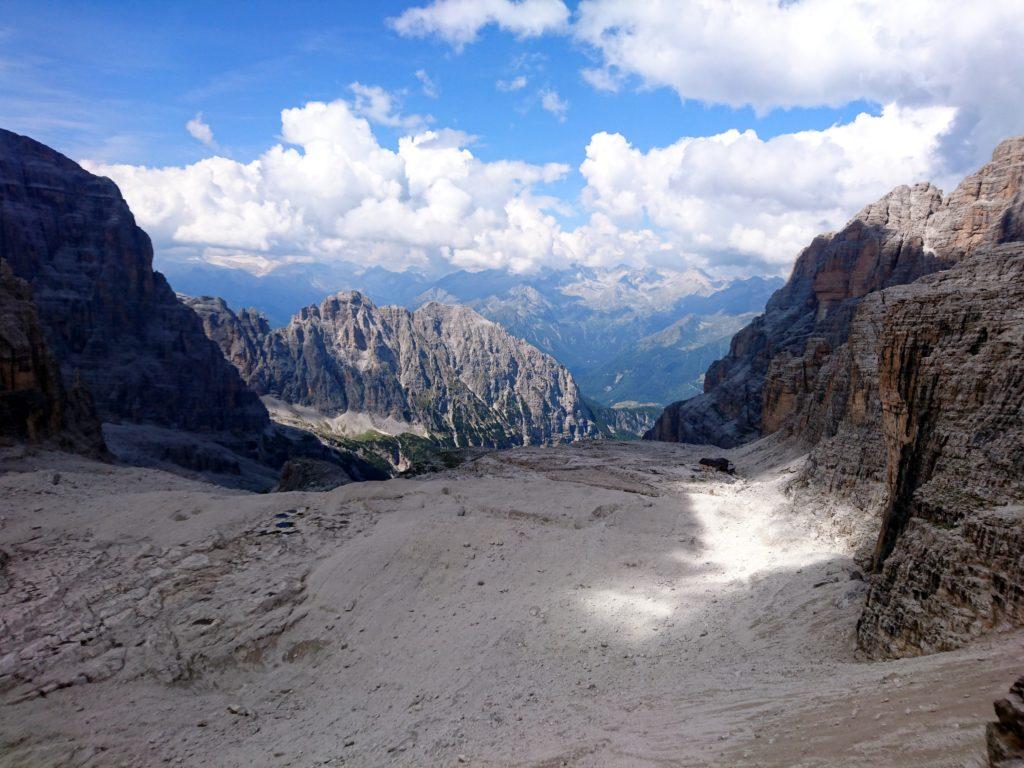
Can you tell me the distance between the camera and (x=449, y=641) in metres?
16.6

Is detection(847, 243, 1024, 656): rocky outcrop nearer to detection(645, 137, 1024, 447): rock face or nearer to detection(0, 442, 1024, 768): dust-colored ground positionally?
detection(0, 442, 1024, 768): dust-colored ground

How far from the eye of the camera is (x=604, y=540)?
23.8m

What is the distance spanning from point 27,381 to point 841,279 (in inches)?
4162

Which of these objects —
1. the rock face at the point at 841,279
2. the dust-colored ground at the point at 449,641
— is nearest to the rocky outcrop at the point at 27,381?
the dust-colored ground at the point at 449,641

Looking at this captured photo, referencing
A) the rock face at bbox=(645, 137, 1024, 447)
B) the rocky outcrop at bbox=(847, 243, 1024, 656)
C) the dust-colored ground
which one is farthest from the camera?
the rock face at bbox=(645, 137, 1024, 447)

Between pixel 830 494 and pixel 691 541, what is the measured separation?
271 inches

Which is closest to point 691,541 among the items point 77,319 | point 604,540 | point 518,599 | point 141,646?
point 604,540

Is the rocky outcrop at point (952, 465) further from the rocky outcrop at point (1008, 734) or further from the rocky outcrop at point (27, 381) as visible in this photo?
the rocky outcrop at point (27, 381)

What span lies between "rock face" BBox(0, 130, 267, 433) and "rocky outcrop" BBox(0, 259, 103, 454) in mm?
63712

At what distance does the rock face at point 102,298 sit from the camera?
11181 centimetres

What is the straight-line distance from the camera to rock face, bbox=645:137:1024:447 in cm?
6662

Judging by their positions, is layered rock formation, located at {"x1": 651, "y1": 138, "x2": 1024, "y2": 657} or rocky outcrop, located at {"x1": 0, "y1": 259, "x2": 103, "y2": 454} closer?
layered rock formation, located at {"x1": 651, "y1": 138, "x2": 1024, "y2": 657}

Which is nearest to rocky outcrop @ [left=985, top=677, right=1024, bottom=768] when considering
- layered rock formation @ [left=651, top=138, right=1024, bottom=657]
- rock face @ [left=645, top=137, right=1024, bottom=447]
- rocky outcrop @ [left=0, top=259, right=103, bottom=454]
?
layered rock formation @ [left=651, top=138, right=1024, bottom=657]

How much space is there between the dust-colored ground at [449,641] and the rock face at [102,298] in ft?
339
